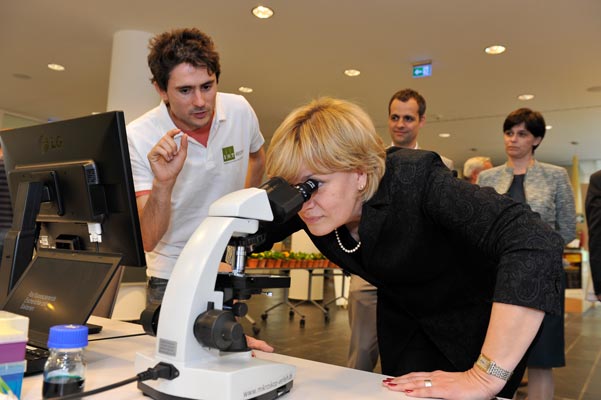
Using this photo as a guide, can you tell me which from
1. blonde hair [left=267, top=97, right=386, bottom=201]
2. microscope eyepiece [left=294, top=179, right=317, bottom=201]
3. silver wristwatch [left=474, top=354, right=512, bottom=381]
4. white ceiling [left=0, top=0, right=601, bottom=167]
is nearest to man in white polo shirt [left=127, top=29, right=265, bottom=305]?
blonde hair [left=267, top=97, right=386, bottom=201]

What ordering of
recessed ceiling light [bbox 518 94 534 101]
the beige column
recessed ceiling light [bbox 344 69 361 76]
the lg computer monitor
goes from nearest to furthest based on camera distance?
the lg computer monitor
the beige column
recessed ceiling light [bbox 344 69 361 76]
recessed ceiling light [bbox 518 94 534 101]

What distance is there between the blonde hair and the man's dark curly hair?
63 cm

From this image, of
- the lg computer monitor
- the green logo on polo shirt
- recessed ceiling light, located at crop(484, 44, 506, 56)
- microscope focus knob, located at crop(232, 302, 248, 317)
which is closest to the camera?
microscope focus knob, located at crop(232, 302, 248, 317)

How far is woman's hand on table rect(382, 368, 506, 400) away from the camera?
2.91 ft

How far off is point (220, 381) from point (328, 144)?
532 mm

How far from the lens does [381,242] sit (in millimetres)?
1124

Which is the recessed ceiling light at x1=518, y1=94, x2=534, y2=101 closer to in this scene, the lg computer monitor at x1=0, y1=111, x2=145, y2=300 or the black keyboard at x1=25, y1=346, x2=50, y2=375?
the lg computer monitor at x1=0, y1=111, x2=145, y2=300

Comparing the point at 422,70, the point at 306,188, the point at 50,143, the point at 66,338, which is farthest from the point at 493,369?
the point at 422,70

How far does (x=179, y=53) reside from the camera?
1598 millimetres

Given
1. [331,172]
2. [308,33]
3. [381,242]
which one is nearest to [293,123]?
[331,172]

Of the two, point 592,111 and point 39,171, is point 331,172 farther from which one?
point 592,111

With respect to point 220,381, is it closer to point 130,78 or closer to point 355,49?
point 130,78

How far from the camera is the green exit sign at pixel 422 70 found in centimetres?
541

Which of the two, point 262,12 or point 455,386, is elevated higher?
point 262,12
